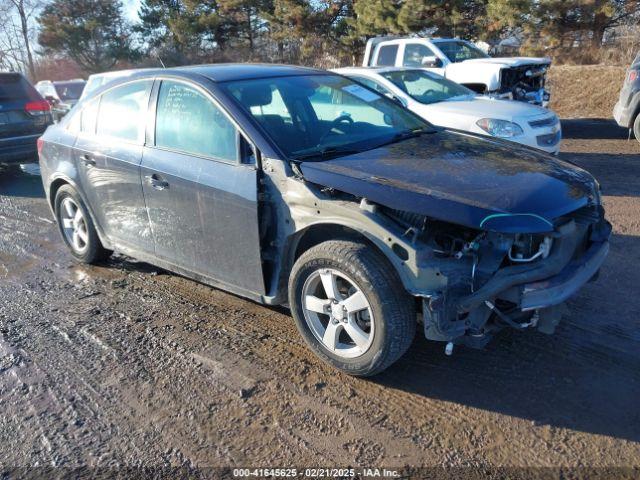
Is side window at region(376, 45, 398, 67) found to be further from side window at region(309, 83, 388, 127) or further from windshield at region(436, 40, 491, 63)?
side window at region(309, 83, 388, 127)

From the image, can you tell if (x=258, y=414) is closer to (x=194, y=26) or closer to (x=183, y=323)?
(x=183, y=323)

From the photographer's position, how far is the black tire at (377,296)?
3008 mm

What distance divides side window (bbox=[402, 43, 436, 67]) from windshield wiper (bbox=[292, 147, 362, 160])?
973 cm

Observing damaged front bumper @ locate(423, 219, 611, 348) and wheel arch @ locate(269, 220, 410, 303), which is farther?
wheel arch @ locate(269, 220, 410, 303)

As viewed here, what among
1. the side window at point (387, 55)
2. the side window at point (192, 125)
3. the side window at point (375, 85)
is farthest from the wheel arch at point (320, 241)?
the side window at point (387, 55)

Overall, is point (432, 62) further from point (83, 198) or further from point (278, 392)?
point (278, 392)

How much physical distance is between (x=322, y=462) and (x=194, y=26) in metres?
31.0

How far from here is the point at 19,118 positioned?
9.33 meters

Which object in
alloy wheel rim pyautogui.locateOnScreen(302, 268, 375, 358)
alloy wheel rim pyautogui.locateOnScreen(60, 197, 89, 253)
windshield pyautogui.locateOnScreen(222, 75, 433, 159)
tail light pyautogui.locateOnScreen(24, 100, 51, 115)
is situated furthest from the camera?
tail light pyautogui.locateOnScreen(24, 100, 51, 115)

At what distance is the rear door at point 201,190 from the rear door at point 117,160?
6.9 inches

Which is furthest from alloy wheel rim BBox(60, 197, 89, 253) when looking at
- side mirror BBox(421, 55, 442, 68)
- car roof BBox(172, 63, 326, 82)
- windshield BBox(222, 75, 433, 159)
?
side mirror BBox(421, 55, 442, 68)

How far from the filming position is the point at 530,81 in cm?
1202

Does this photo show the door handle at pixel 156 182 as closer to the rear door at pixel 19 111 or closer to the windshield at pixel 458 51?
the rear door at pixel 19 111

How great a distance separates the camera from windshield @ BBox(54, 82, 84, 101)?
17250mm
